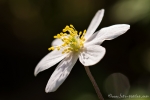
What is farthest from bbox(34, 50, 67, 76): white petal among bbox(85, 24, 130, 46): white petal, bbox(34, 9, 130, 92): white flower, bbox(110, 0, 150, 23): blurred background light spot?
bbox(110, 0, 150, 23): blurred background light spot

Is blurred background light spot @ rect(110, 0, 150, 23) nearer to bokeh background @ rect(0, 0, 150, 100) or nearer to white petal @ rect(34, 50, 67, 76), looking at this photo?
bokeh background @ rect(0, 0, 150, 100)

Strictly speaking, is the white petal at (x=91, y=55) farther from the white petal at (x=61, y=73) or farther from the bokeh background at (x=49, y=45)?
the bokeh background at (x=49, y=45)

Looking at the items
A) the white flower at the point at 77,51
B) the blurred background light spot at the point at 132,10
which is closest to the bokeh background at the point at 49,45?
the blurred background light spot at the point at 132,10

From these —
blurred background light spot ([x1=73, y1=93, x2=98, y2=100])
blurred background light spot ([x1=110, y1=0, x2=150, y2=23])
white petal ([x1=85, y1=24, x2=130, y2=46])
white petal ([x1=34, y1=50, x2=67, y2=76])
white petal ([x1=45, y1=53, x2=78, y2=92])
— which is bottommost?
blurred background light spot ([x1=73, y1=93, x2=98, y2=100])

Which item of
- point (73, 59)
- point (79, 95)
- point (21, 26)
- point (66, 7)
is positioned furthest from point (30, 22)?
point (73, 59)

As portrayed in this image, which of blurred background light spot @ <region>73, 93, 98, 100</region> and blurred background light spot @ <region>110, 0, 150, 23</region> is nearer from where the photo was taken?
blurred background light spot @ <region>110, 0, 150, 23</region>

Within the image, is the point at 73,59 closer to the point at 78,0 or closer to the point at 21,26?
the point at 78,0
